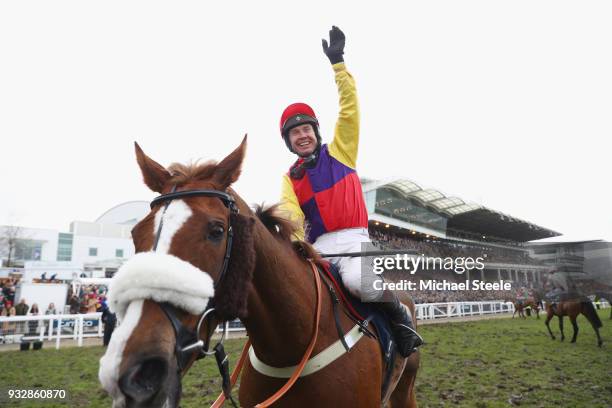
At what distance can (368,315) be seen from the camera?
8.80ft

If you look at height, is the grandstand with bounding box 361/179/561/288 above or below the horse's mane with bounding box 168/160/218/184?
above

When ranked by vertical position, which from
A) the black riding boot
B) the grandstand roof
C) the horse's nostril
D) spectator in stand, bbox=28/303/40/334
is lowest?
spectator in stand, bbox=28/303/40/334

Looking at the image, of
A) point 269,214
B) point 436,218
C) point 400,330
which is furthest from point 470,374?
point 436,218

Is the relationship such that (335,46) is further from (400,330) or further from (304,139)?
(400,330)

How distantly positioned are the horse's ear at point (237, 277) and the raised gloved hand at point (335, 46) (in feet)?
5.88

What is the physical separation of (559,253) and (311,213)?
13208 mm

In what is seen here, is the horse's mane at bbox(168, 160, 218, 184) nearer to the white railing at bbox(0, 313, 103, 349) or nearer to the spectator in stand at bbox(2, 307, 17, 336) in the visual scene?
the white railing at bbox(0, 313, 103, 349)

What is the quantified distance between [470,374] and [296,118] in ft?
24.5

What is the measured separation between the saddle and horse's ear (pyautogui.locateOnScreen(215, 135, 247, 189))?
3.49ft

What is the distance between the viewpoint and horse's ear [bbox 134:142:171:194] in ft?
6.22

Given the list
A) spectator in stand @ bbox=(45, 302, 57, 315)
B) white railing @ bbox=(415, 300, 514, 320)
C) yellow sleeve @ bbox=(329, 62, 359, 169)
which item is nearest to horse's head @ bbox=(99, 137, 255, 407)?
yellow sleeve @ bbox=(329, 62, 359, 169)

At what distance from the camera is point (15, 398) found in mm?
6254

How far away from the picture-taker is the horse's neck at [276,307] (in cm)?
203

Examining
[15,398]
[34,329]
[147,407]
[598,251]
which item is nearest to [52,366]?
[15,398]
